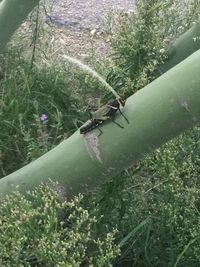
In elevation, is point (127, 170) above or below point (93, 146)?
below

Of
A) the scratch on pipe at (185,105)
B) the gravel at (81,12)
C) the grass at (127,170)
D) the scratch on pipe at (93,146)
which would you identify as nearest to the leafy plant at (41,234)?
the grass at (127,170)

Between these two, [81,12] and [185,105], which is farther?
[81,12]

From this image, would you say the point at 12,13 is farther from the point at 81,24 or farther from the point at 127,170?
the point at 81,24

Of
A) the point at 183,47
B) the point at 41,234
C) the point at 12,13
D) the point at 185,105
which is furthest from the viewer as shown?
the point at 183,47

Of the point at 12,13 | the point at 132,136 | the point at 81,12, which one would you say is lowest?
the point at 81,12

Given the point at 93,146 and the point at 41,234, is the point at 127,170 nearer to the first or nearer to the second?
the point at 41,234

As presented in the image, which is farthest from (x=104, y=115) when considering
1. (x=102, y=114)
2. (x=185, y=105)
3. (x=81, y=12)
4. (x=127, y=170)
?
(x=81, y=12)

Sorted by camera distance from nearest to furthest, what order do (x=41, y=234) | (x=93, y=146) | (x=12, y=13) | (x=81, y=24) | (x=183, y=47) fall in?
1. (x=93, y=146)
2. (x=41, y=234)
3. (x=12, y=13)
4. (x=183, y=47)
5. (x=81, y=24)
